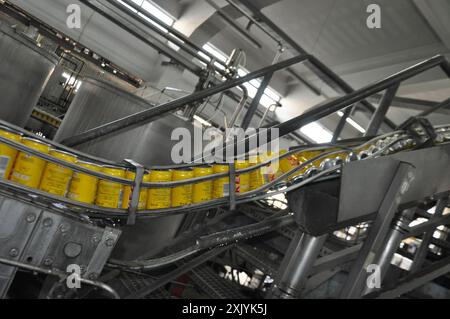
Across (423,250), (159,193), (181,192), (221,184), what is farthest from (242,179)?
(423,250)

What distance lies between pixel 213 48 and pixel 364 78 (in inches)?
161

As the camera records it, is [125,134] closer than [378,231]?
No

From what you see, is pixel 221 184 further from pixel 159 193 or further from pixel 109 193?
pixel 109 193

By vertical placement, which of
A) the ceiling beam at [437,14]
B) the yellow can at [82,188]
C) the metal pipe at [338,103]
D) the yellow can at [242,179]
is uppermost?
the ceiling beam at [437,14]

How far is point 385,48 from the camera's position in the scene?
24.8 feet

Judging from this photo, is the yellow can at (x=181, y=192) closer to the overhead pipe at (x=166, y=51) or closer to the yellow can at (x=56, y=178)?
the yellow can at (x=56, y=178)

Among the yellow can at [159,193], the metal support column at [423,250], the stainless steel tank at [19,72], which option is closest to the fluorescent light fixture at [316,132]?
the metal support column at [423,250]

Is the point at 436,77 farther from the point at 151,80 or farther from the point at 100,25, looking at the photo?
the point at 100,25

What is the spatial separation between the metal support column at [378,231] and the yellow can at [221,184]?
0.81 metres

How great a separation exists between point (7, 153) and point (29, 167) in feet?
0.35

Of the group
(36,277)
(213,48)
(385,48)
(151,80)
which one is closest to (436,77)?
(385,48)

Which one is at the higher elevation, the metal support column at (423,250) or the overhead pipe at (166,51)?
the overhead pipe at (166,51)

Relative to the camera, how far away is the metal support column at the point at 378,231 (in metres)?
1.79

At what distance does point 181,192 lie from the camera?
189 centimetres
